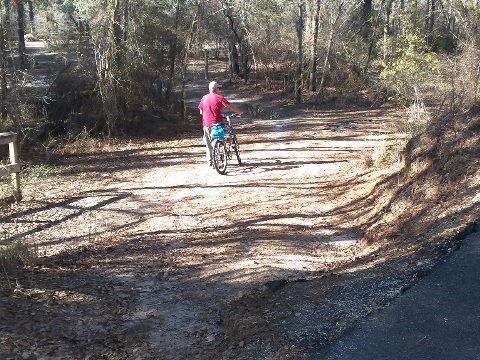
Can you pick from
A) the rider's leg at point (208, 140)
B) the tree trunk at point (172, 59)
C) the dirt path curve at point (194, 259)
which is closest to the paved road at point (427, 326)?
the dirt path curve at point (194, 259)

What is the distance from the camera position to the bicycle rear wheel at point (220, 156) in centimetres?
1194

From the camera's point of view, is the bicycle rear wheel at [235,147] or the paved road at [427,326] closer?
the paved road at [427,326]

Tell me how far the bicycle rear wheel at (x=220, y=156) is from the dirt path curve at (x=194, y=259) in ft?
0.73

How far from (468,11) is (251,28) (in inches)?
717

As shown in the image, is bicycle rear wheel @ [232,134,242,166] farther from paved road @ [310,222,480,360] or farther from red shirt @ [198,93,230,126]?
paved road @ [310,222,480,360]

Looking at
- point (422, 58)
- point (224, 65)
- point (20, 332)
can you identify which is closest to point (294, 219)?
point (20, 332)

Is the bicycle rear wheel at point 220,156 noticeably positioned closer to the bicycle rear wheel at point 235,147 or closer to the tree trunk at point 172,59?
the bicycle rear wheel at point 235,147

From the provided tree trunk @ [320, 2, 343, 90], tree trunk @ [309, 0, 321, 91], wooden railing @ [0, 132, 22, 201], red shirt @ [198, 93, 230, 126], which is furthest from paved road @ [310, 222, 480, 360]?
tree trunk @ [320, 2, 343, 90]

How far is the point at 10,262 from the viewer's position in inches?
264

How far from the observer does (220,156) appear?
12047 millimetres

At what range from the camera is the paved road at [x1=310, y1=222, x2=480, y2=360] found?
12.6ft

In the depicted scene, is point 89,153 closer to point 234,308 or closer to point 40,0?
point 234,308

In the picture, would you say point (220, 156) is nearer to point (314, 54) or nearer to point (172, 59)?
point (172, 59)

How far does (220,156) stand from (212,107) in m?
1.08
